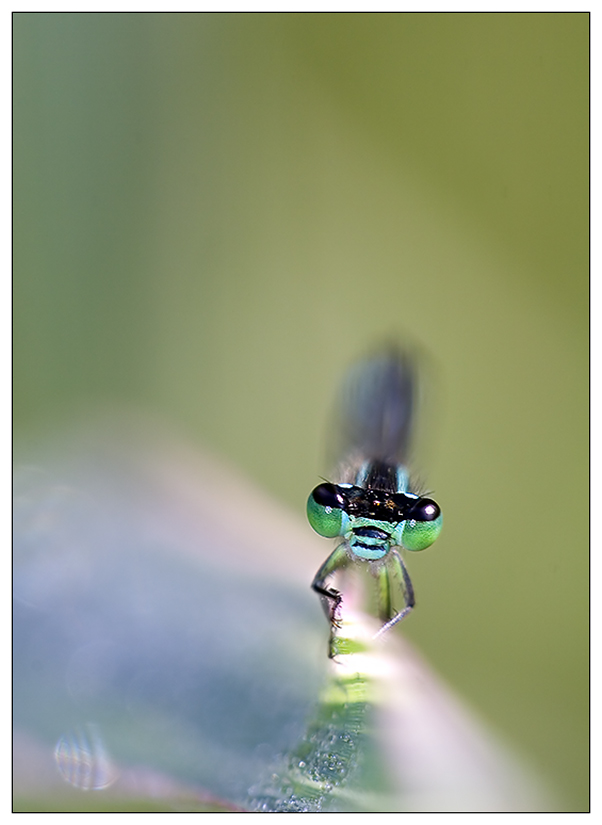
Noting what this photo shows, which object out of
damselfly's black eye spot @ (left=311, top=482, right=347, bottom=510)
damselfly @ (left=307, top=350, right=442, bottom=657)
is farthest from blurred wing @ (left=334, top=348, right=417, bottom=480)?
damselfly's black eye spot @ (left=311, top=482, right=347, bottom=510)

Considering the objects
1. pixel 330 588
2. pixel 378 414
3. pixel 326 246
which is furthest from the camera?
pixel 326 246

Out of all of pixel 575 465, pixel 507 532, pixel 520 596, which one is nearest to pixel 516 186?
pixel 575 465

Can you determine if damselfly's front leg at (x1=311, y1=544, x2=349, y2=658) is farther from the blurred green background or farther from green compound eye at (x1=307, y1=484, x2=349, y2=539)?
the blurred green background

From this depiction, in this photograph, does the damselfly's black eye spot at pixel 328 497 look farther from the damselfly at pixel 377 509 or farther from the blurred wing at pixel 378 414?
the blurred wing at pixel 378 414

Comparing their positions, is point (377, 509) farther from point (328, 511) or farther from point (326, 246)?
point (326, 246)

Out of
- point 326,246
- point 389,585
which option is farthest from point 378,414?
point 326,246

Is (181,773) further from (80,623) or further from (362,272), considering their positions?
(362,272)

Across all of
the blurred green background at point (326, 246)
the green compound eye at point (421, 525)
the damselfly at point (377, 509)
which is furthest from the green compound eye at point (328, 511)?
the blurred green background at point (326, 246)
